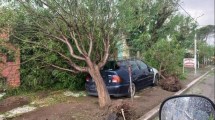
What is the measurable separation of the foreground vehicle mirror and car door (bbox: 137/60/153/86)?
31.6 ft

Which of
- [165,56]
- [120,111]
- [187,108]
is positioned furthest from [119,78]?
[187,108]

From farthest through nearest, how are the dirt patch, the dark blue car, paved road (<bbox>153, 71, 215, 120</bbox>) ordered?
paved road (<bbox>153, 71, 215, 120</bbox>) → the dark blue car → the dirt patch

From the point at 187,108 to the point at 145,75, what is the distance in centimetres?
1001

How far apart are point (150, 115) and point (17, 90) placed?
5.46m

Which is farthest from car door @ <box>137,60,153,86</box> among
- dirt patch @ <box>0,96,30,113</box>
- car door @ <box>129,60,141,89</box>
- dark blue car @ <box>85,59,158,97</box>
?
dirt patch @ <box>0,96,30,113</box>

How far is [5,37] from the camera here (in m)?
9.05

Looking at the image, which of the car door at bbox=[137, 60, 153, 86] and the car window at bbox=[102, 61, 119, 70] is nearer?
the car window at bbox=[102, 61, 119, 70]

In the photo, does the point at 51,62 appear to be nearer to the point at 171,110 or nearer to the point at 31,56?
the point at 31,56

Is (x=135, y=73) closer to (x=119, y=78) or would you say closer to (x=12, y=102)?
(x=119, y=78)

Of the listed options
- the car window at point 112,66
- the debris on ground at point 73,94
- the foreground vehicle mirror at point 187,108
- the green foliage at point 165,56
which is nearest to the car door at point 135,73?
the car window at point 112,66

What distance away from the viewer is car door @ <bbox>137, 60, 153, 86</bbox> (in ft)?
43.5

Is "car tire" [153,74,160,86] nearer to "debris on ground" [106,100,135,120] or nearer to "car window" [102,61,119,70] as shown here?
"car window" [102,61,119,70]

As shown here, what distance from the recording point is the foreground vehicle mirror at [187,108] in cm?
335

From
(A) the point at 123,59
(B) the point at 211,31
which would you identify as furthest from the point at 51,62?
(B) the point at 211,31
